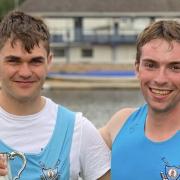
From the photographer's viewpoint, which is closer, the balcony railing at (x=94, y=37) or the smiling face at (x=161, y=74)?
the smiling face at (x=161, y=74)

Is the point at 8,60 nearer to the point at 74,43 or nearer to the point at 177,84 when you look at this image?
the point at 177,84

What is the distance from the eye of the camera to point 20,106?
3.17m

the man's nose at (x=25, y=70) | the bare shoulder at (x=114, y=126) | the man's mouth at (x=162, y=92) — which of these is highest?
the man's nose at (x=25, y=70)

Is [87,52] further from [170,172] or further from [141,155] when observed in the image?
[170,172]

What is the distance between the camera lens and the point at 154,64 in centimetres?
304

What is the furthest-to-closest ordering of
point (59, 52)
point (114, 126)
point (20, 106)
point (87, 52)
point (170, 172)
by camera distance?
point (59, 52), point (87, 52), point (114, 126), point (20, 106), point (170, 172)

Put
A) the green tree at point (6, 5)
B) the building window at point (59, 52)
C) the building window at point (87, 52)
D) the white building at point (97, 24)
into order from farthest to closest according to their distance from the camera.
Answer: the green tree at point (6, 5)
the building window at point (59, 52)
the building window at point (87, 52)
the white building at point (97, 24)

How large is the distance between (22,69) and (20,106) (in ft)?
0.73

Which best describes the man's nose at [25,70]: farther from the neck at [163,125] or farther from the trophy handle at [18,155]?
the neck at [163,125]

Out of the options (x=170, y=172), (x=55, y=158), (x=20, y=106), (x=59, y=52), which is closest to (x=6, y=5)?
(x=59, y=52)

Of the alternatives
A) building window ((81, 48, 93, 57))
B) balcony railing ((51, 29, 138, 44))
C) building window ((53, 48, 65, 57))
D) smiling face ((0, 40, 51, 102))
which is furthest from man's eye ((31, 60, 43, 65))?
building window ((53, 48, 65, 57))

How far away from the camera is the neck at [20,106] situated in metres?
3.16

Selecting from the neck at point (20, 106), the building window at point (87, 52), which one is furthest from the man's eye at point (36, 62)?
the building window at point (87, 52)

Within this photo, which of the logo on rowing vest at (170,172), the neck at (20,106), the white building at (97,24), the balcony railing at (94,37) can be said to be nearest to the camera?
the logo on rowing vest at (170,172)
